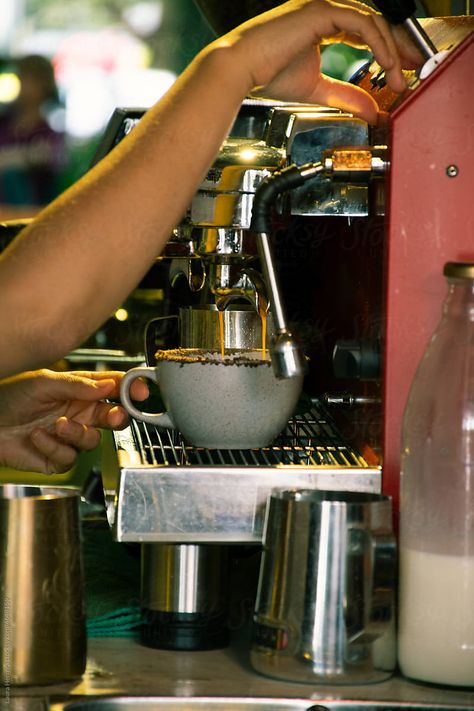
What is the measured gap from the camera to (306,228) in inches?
62.6

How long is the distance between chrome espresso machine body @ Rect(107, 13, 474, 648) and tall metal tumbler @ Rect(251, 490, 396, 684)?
0.25ft

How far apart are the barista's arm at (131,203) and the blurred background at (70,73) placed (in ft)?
8.72

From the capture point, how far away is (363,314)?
1163 millimetres

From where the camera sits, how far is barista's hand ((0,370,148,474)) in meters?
1.23

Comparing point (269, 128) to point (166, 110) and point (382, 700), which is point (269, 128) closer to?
point (166, 110)

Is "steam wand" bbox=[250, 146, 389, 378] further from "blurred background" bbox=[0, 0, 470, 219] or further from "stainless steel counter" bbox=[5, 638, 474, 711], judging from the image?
"blurred background" bbox=[0, 0, 470, 219]

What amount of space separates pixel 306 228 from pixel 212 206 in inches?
18.8

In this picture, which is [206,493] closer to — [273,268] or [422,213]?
[273,268]

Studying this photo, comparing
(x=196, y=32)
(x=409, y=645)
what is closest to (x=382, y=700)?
(x=409, y=645)

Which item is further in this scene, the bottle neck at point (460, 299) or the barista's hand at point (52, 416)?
the barista's hand at point (52, 416)

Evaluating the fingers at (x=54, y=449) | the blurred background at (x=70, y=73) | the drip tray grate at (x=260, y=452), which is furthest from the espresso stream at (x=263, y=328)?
the blurred background at (x=70, y=73)

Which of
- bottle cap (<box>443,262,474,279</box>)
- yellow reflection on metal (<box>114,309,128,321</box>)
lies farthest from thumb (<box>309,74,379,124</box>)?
yellow reflection on metal (<box>114,309,128,321</box>)

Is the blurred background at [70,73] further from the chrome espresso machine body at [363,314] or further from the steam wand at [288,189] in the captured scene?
the steam wand at [288,189]

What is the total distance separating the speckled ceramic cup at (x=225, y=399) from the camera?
1027 mm
